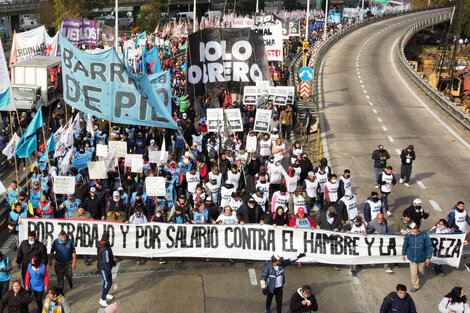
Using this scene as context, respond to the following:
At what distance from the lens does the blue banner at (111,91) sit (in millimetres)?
15836

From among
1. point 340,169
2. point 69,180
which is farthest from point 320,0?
point 69,180

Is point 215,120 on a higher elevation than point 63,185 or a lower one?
higher

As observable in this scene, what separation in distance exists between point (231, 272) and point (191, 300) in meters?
1.55

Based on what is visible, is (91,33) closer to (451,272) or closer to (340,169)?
(340,169)

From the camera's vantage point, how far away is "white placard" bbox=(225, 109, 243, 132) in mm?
20464

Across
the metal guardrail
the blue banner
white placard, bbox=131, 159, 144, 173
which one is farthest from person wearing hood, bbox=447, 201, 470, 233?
the metal guardrail

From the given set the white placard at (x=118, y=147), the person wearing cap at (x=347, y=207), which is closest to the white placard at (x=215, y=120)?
the white placard at (x=118, y=147)

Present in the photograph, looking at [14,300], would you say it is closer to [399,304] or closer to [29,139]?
[29,139]

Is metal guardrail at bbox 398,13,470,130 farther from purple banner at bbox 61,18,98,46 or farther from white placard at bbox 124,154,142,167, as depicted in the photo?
purple banner at bbox 61,18,98,46

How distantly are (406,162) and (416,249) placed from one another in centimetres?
728

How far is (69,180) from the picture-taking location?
47.8ft

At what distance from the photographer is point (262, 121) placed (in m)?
21.2

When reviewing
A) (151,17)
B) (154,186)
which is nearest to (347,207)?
(154,186)

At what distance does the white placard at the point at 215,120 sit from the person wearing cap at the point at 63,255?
8.68 m
